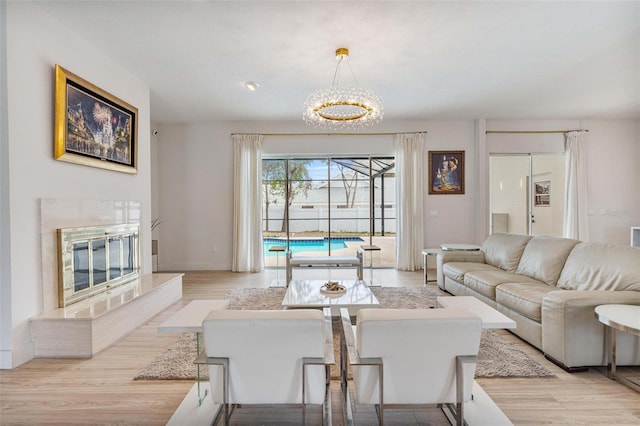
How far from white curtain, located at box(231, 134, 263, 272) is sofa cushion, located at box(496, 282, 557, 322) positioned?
4.37m

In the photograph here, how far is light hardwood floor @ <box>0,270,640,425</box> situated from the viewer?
1.91 meters

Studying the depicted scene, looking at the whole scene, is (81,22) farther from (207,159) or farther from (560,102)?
(560,102)

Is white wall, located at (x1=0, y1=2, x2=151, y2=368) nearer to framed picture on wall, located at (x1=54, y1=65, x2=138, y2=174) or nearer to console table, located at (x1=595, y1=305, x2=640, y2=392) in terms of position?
framed picture on wall, located at (x1=54, y1=65, x2=138, y2=174)

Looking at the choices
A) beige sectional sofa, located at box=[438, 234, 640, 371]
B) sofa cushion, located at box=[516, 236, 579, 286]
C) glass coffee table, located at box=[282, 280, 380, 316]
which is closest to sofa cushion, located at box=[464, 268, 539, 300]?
beige sectional sofa, located at box=[438, 234, 640, 371]

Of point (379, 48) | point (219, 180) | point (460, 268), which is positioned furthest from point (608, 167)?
point (219, 180)

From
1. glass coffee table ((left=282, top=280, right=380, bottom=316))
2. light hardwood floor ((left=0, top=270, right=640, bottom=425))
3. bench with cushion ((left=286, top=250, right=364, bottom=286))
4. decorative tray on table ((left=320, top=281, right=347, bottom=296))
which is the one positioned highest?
bench with cushion ((left=286, top=250, right=364, bottom=286))

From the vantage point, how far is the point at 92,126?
3.43 meters

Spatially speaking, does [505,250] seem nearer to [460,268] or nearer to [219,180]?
[460,268]

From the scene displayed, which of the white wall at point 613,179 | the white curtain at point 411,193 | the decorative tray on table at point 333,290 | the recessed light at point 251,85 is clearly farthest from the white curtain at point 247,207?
the white wall at point 613,179

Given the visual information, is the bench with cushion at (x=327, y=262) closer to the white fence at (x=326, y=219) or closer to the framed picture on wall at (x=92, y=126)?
the white fence at (x=326, y=219)

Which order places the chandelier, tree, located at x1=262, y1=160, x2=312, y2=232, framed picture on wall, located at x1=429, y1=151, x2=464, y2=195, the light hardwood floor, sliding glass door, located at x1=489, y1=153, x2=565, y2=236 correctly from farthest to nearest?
tree, located at x1=262, y1=160, x2=312, y2=232
sliding glass door, located at x1=489, y1=153, x2=565, y2=236
framed picture on wall, located at x1=429, y1=151, x2=464, y2=195
the chandelier
the light hardwood floor

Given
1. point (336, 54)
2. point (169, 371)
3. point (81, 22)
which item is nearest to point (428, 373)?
point (169, 371)

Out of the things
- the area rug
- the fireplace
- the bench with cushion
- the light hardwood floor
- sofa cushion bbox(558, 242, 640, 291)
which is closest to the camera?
the light hardwood floor

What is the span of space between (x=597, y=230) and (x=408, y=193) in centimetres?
392
